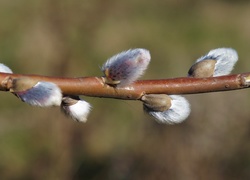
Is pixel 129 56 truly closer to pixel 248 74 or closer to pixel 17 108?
pixel 248 74

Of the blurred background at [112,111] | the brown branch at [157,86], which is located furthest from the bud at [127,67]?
the blurred background at [112,111]

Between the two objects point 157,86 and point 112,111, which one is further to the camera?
point 112,111

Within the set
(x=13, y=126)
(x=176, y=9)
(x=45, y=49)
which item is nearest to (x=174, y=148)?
(x=13, y=126)

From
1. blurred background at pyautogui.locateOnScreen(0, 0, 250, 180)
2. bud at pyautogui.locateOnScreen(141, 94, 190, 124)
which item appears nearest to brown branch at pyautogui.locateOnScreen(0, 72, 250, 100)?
bud at pyautogui.locateOnScreen(141, 94, 190, 124)

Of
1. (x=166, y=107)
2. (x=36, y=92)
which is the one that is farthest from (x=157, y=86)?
(x=36, y=92)

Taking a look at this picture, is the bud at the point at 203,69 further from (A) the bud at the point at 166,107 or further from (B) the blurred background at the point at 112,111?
(B) the blurred background at the point at 112,111

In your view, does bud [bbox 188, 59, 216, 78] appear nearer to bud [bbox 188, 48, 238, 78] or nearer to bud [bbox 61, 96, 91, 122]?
bud [bbox 188, 48, 238, 78]

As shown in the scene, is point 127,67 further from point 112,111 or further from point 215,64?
point 112,111
